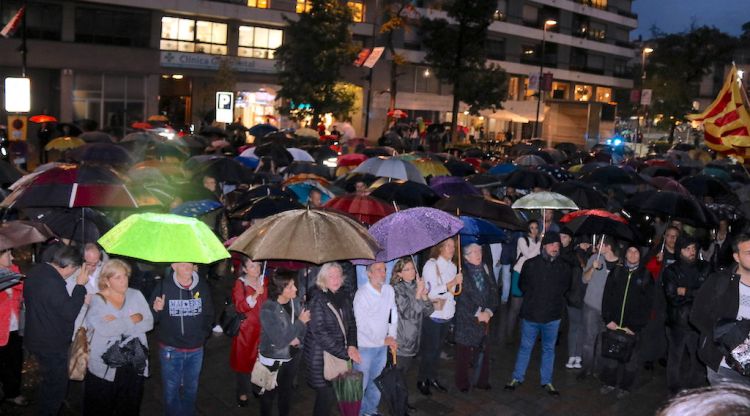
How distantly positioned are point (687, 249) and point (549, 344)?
200 centimetres

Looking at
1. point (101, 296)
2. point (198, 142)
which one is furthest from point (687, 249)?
point (198, 142)

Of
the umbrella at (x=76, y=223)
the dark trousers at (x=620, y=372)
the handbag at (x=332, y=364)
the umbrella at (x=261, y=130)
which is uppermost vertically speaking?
the umbrella at (x=261, y=130)

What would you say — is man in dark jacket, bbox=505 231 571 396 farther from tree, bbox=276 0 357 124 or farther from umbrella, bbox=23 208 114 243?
tree, bbox=276 0 357 124

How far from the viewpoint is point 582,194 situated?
10469 millimetres

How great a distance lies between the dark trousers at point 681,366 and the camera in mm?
7859

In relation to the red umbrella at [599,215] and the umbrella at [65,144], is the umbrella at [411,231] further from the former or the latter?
the umbrella at [65,144]

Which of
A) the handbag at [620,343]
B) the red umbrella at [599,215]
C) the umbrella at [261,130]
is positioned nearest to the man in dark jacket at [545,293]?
the handbag at [620,343]

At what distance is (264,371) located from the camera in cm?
609

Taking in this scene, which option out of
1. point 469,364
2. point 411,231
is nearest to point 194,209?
point 411,231

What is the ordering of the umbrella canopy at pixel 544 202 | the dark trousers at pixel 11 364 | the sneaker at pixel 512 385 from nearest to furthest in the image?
the dark trousers at pixel 11 364
the sneaker at pixel 512 385
the umbrella canopy at pixel 544 202

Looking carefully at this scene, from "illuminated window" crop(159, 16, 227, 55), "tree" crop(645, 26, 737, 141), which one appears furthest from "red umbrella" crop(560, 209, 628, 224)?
"tree" crop(645, 26, 737, 141)

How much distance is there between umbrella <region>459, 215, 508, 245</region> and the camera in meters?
7.70

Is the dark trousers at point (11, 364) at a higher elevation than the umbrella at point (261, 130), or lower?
lower

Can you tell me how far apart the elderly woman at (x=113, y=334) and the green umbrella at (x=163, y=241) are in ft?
0.75
